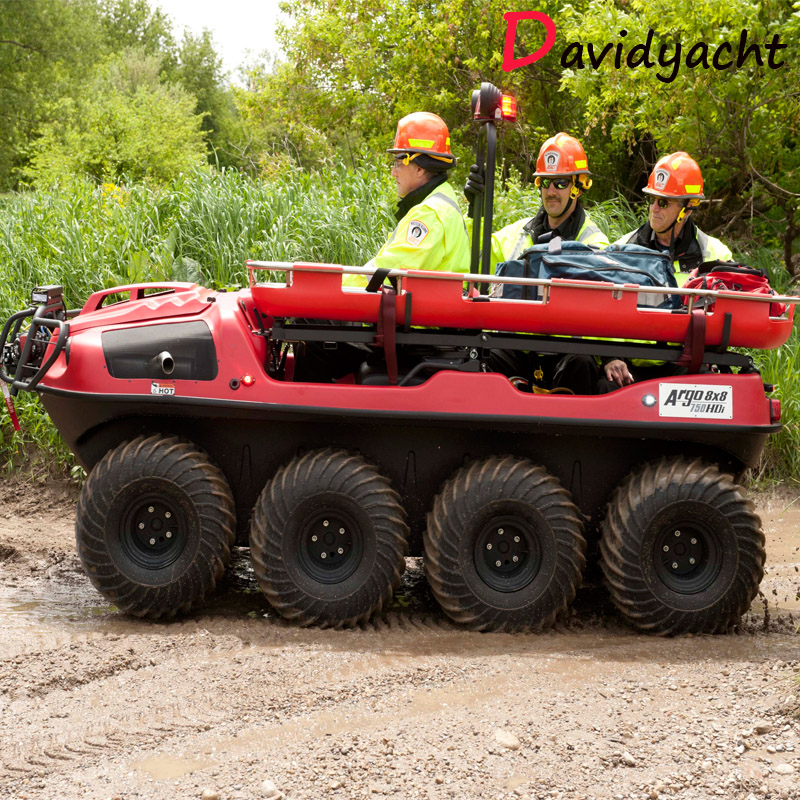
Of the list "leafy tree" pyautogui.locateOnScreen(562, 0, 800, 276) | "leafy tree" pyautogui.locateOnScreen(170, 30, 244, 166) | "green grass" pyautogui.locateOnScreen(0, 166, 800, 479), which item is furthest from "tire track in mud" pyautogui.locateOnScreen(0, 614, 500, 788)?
"leafy tree" pyautogui.locateOnScreen(170, 30, 244, 166)

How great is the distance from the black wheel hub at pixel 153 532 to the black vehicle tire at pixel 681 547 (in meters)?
1.89

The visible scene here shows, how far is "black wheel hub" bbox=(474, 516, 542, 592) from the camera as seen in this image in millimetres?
4367

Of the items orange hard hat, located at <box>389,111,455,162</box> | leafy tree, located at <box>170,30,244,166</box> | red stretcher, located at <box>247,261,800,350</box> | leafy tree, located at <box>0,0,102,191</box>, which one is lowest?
A: red stretcher, located at <box>247,261,800,350</box>

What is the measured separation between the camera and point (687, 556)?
4457mm

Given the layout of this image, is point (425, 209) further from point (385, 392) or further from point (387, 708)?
point (387, 708)

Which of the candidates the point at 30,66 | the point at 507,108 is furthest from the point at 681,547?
the point at 30,66

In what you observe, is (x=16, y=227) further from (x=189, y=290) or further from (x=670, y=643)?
(x=670, y=643)

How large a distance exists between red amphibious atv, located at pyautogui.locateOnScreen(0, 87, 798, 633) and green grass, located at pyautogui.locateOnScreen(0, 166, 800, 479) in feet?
8.73

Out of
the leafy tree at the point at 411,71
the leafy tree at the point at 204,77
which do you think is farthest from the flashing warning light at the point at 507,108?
the leafy tree at the point at 204,77

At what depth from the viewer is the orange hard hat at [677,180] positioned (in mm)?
5250

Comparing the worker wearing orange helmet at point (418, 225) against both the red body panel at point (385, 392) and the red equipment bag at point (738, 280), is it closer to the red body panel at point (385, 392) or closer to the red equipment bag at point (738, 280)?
the red body panel at point (385, 392)

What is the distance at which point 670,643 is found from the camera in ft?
14.1

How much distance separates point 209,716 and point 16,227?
6.31 meters

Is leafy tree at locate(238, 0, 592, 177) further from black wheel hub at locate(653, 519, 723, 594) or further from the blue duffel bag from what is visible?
black wheel hub at locate(653, 519, 723, 594)
